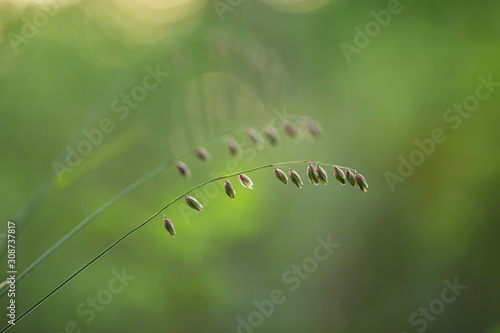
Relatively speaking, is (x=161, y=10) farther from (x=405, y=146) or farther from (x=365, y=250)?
(x=365, y=250)

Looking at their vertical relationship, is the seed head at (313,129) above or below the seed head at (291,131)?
above

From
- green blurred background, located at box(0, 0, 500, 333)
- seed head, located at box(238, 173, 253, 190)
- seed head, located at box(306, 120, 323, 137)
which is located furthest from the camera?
green blurred background, located at box(0, 0, 500, 333)

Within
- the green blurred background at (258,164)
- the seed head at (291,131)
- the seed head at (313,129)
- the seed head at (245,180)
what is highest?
the seed head at (313,129)

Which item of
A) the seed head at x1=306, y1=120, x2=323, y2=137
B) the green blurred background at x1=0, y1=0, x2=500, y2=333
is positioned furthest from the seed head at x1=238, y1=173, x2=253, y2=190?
the green blurred background at x1=0, y1=0, x2=500, y2=333

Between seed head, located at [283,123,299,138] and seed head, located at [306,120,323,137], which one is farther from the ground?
seed head, located at [306,120,323,137]

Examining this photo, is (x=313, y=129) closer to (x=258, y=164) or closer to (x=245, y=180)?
(x=245, y=180)

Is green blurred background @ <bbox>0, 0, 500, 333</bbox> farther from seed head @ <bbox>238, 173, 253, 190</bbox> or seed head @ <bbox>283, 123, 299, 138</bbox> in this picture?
seed head @ <bbox>238, 173, 253, 190</bbox>

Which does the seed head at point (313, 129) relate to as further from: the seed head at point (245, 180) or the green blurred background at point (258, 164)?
the green blurred background at point (258, 164)

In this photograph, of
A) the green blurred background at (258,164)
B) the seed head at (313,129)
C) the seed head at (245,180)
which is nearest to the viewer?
the seed head at (245,180)

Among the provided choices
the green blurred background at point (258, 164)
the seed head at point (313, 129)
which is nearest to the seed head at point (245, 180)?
the seed head at point (313, 129)
